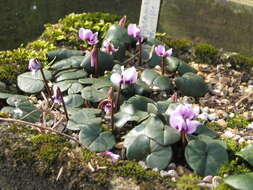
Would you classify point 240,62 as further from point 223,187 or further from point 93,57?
point 223,187

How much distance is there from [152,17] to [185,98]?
0.73 m

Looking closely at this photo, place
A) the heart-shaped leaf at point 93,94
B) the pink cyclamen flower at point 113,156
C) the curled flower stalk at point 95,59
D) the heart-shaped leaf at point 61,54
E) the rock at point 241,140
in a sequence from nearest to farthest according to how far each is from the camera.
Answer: the pink cyclamen flower at point 113,156, the rock at point 241,140, the heart-shaped leaf at point 93,94, the curled flower stalk at point 95,59, the heart-shaped leaf at point 61,54

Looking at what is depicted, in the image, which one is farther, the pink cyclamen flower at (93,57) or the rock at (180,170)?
the pink cyclamen flower at (93,57)

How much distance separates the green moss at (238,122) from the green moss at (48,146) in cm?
100

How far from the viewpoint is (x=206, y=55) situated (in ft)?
12.7

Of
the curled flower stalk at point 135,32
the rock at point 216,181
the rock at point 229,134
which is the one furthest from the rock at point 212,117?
the rock at point 216,181

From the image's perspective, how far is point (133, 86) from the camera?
122 inches

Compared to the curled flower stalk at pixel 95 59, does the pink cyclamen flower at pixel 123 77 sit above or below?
above

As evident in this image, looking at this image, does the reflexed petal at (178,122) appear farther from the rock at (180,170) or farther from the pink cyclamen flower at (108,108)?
the pink cyclamen flower at (108,108)

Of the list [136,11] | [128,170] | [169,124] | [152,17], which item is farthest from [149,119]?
[136,11]

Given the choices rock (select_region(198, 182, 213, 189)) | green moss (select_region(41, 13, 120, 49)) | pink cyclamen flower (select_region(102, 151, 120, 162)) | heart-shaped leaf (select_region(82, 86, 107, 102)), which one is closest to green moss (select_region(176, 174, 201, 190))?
rock (select_region(198, 182, 213, 189))

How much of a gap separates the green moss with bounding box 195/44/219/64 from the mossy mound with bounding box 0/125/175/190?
1619 mm

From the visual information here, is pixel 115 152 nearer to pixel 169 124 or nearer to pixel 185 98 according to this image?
pixel 169 124

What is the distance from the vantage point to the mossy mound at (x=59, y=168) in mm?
2352
